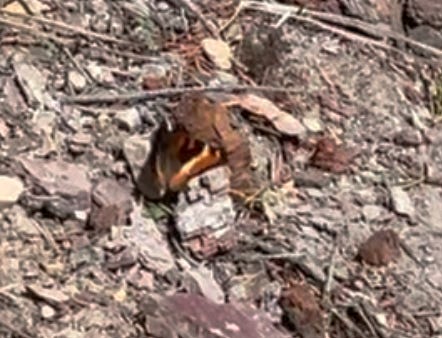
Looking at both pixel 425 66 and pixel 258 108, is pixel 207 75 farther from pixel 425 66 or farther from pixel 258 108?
pixel 425 66

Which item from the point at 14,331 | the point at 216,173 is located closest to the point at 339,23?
the point at 216,173

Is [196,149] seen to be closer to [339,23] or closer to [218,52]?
[218,52]

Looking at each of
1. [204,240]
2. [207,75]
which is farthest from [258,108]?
[204,240]

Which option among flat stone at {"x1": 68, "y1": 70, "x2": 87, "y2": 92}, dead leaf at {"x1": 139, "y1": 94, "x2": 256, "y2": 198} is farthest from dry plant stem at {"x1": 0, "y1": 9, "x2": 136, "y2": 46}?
dead leaf at {"x1": 139, "y1": 94, "x2": 256, "y2": 198}

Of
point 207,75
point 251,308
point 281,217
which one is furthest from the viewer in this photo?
point 207,75

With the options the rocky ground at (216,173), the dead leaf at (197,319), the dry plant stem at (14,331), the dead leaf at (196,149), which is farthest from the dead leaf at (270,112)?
the dry plant stem at (14,331)
